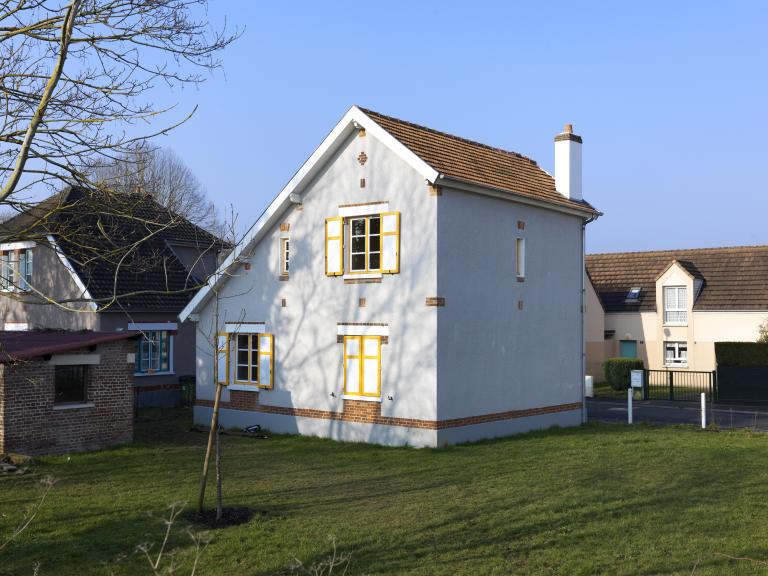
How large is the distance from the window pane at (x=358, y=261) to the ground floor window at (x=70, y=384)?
6.99 m

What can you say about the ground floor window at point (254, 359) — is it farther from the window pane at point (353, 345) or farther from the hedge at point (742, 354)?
the hedge at point (742, 354)

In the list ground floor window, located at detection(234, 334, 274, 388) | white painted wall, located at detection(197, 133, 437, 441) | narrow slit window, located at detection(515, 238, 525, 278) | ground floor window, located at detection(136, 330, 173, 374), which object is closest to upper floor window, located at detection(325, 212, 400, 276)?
white painted wall, located at detection(197, 133, 437, 441)

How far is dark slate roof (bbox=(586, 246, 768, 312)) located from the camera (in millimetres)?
36906

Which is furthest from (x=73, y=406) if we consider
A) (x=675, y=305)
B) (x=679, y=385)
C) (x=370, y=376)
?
(x=675, y=305)

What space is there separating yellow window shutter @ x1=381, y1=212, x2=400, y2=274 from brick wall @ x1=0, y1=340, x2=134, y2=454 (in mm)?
6589

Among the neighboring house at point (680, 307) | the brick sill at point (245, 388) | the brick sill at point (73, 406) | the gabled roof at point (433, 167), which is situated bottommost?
the brick sill at point (73, 406)

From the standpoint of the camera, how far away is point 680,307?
38594 millimetres

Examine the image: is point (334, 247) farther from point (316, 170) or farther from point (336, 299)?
point (316, 170)

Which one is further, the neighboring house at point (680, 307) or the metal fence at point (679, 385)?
the neighboring house at point (680, 307)

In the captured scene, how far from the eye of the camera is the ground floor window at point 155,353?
91.1ft

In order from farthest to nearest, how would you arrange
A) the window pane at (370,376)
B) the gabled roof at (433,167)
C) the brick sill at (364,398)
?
1. the window pane at (370,376)
2. the brick sill at (364,398)
3. the gabled roof at (433,167)

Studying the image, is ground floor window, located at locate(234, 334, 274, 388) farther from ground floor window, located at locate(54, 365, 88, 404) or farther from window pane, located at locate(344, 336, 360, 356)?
ground floor window, located at locate(54, 365, 88, 404)

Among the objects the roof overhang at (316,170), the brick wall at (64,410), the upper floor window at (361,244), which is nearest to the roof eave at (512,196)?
the roof overhang at (316,170)

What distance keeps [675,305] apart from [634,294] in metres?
2.32
